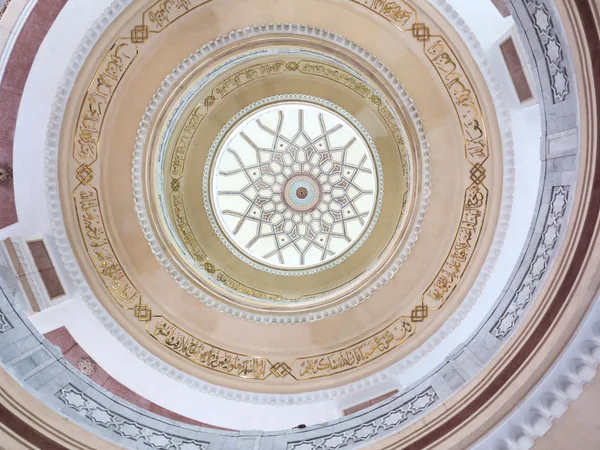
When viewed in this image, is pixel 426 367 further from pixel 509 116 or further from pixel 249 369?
pixel 509 116

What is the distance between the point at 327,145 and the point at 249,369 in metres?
8.34

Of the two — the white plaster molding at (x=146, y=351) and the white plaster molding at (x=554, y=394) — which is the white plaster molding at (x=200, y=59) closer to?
the white plaster molding at (x=146, y=351)

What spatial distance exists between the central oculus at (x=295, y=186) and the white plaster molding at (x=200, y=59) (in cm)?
543

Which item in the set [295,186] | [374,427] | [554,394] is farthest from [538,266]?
[295,186]

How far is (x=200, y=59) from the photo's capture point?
7.35m

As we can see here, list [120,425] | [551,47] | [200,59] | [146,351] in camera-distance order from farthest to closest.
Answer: [146,351], [200,59], [120,425], [551,47]

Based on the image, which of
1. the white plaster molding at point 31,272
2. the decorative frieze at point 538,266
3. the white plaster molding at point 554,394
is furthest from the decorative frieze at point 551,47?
the white plaster molding at point 31,272

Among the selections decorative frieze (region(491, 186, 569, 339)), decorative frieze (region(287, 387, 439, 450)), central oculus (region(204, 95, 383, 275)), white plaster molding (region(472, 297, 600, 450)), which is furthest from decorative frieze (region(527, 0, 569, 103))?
central oculus (region(204, 95, 383, 275))

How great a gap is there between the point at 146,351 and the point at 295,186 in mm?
7682

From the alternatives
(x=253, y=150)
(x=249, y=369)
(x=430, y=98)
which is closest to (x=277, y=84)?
(x=430, y=98)

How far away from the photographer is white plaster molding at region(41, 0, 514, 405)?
20.8 feet

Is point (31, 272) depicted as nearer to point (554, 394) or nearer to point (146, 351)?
point (146, 351)

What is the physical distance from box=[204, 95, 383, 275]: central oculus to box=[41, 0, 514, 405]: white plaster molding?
6.26 metres

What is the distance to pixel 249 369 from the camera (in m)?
7.91
